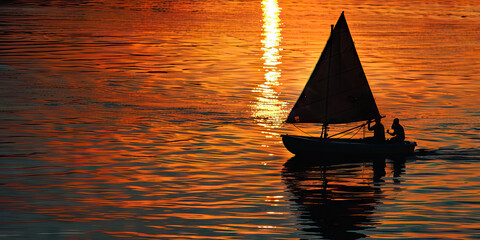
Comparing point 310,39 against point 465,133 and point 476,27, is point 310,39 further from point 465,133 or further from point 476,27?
point 465,133

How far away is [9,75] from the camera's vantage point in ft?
293

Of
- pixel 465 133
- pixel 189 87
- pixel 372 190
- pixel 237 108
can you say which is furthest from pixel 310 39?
pixel 372 190

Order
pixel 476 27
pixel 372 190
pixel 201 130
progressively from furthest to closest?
pixel 476 27
pixel 201 130
pixel 372 190

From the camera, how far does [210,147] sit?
5647cm

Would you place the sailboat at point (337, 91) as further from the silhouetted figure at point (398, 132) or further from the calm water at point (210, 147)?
the calm water at point (210, 147)

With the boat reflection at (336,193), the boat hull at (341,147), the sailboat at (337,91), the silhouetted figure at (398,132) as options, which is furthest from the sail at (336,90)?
the boat reflection at (336,193)

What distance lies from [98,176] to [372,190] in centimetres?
1463

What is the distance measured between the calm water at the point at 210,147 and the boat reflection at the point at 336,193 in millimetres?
127

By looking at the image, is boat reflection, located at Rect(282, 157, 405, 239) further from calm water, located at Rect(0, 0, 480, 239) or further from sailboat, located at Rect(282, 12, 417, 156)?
sailboat, located at Rect(282, 12, 417, 156)

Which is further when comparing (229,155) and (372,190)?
(229,155)

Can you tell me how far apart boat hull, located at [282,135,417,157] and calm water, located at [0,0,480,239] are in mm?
743

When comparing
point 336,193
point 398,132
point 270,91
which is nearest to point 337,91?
point 398,132

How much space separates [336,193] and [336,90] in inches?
496

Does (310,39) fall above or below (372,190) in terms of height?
above
